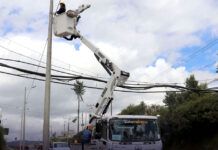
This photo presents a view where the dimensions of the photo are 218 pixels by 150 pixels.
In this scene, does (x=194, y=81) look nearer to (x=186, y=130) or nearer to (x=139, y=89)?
(x=186, y=130)

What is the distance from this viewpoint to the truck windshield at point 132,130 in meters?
20.1

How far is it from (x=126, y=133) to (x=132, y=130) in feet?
1.00

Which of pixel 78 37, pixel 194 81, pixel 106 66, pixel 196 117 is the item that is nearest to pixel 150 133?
pixel 106 66

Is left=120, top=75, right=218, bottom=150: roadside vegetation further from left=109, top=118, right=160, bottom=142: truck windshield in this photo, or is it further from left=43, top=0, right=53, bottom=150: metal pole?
left=43, top=0, right=53, bottom=150: metal pole

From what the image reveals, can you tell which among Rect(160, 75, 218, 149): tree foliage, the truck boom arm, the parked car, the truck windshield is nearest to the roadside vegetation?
Rect(160, 75, 218, 149): tree foliage

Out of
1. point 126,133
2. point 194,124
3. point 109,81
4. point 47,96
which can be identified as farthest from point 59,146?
Result: point 126,133

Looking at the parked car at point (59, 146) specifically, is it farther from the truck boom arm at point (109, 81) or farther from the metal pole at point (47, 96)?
the metal pole at point (47, 96)

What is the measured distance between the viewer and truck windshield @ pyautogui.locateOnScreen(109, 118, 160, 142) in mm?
20078

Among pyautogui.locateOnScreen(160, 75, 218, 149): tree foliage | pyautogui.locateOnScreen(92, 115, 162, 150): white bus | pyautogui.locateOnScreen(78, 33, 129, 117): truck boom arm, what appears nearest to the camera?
pyautogui.locateOnScreen(92, 115, 162, 150): white bus

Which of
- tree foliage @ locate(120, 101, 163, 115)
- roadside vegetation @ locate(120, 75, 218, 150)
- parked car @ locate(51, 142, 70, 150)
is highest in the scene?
tree foliage @ locate(120, 101, 163, 115)

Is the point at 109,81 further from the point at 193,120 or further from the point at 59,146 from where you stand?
the point at 59,146

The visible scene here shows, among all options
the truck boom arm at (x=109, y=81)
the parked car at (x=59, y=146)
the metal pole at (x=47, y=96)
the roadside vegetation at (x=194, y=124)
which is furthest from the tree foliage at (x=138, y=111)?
the metal pole at (x=47, y=96)

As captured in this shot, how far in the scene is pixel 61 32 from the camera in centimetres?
2183

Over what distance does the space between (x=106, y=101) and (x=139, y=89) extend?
13.4 feet
